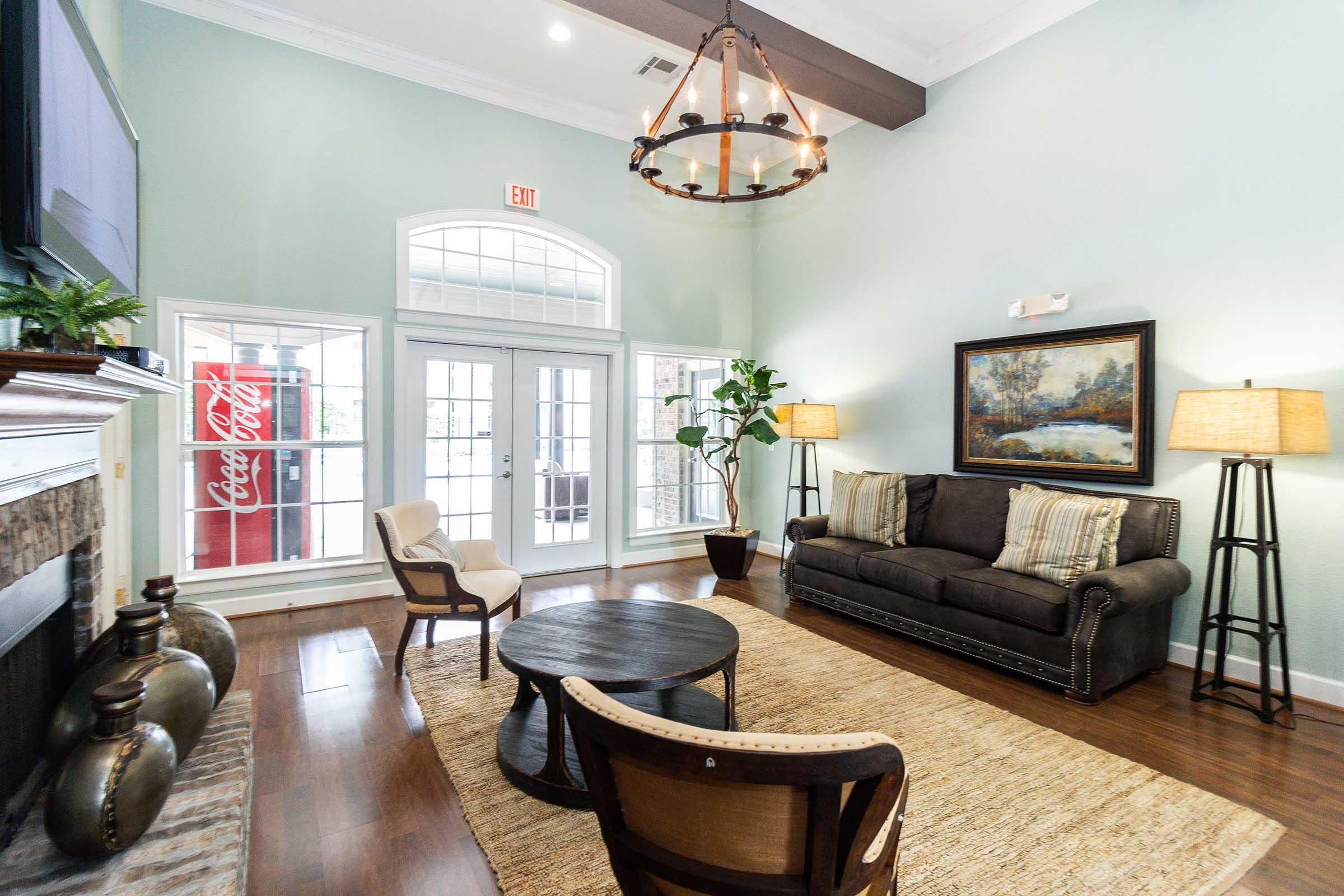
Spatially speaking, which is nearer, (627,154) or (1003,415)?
(1003,415)

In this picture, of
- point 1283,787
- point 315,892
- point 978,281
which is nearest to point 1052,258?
point 978,281

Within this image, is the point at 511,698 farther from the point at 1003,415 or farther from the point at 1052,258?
the point at 1052,258

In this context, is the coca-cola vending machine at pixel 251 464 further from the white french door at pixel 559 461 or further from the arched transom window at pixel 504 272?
the white french door at pixel 559 461

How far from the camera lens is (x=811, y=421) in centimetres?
524

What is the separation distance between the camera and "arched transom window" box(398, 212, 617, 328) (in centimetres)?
479

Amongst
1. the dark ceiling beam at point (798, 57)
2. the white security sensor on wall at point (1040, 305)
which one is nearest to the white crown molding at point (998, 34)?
the dark ceiling beam at point (798, 57)

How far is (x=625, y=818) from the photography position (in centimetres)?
119

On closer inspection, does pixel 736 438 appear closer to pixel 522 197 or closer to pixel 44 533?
pixel 522 197

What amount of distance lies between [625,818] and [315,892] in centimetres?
121

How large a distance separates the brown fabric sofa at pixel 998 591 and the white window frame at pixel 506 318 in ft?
8.70

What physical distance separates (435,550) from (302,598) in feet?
5.58

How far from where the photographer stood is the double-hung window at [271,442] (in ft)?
13.3

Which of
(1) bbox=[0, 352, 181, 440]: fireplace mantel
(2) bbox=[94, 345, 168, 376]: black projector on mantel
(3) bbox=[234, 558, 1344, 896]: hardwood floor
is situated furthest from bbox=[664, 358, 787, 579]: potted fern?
(1) bbox=[0, 352, 181, 440]: fireplace mantel

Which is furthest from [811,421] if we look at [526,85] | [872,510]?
[526,85]
